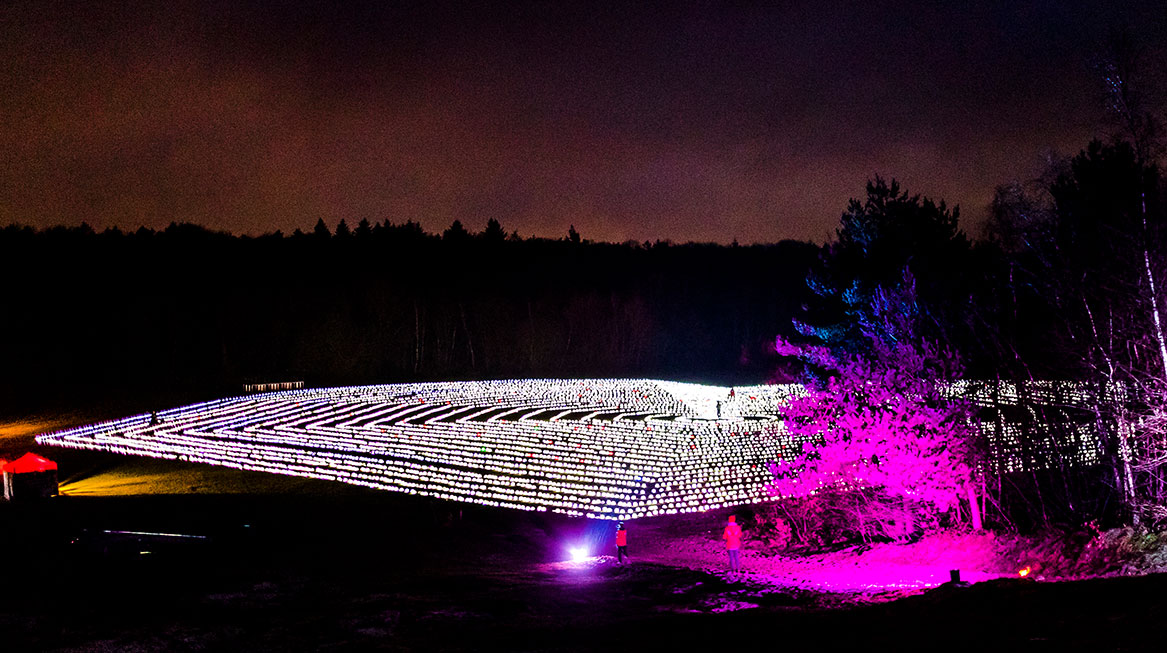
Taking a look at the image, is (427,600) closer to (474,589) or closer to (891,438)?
(474,589)

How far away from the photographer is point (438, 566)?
15.5 metres

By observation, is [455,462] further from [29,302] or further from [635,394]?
[29,302]

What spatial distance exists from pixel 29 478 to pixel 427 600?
1752 centimetres

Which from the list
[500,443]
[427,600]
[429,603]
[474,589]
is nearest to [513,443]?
[500,443]

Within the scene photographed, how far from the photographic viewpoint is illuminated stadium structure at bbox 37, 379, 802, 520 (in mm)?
25125

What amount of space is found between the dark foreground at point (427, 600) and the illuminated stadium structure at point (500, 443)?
603 centimetres

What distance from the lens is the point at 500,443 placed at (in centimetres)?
3328

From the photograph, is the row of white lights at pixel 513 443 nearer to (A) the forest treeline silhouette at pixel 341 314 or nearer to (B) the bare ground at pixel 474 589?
(B) the bare ground at pixel 474 589

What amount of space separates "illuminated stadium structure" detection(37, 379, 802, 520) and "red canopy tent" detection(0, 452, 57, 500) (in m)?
6.25

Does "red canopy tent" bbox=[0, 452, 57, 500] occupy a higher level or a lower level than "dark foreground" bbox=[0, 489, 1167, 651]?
higher

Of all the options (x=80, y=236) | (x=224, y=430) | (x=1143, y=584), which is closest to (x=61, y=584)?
(x=1143, y=584)

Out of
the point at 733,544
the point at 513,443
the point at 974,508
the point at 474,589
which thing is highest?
the point at 513,443

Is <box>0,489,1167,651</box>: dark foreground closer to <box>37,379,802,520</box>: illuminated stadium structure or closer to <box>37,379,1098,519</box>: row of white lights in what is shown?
<box>37,379,802,520</box>: illuminated stadium structure

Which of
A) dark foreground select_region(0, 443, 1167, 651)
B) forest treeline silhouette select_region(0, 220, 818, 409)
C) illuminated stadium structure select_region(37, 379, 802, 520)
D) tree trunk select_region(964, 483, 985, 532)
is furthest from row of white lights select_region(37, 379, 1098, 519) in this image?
forest treeline silhouette select_region(0, 220, 818, 409)
